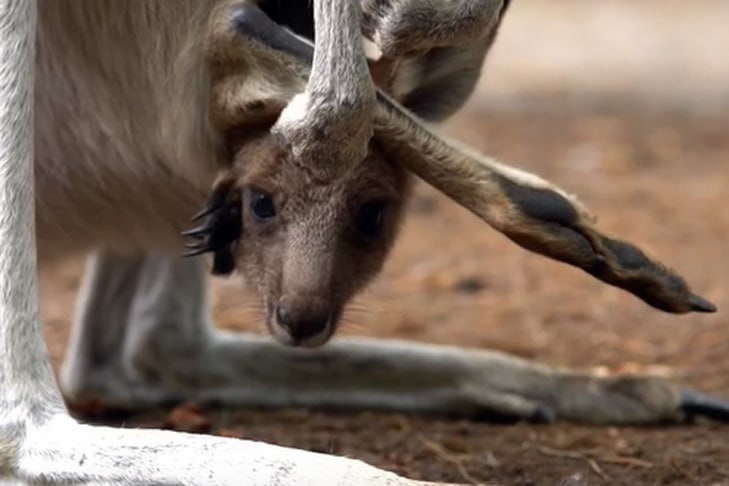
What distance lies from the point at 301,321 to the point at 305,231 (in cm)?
16

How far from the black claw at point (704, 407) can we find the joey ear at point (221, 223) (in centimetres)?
117

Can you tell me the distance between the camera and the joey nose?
124 inches

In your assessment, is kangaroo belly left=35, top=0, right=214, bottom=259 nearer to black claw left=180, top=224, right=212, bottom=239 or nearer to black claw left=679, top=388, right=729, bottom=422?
black claw left=180, top=224, right=212, bottom=239

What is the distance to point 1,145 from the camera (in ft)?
10.2

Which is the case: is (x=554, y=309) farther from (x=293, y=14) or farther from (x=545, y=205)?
(x=545, y=205)

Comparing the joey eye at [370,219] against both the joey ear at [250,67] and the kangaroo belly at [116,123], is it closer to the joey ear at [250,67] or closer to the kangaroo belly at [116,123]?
the joey ear at [250,67]

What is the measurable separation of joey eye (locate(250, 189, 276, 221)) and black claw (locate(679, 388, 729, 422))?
123 centimetres

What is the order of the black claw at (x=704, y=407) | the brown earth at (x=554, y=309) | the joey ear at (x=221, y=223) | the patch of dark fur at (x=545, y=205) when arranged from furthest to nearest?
the black claw at (x=704, y=407) < the brown earth at (x=554, y=309) < the joey ear at (x=221, y=223) < the patch of dark fur at (x=545, y=205)

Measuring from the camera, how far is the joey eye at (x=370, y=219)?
330cm

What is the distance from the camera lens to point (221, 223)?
3.38 meters

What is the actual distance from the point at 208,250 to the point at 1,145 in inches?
19.1

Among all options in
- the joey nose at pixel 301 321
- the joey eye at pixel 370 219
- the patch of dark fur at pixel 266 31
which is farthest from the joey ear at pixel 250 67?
the joey nose at pixel 301 321

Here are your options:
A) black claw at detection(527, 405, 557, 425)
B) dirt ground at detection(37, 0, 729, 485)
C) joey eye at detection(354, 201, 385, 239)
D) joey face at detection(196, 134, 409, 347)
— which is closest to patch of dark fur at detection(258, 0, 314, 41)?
joey face at detection(196, 134, 409, 347)

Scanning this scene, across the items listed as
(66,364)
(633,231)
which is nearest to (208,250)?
(66,364)
